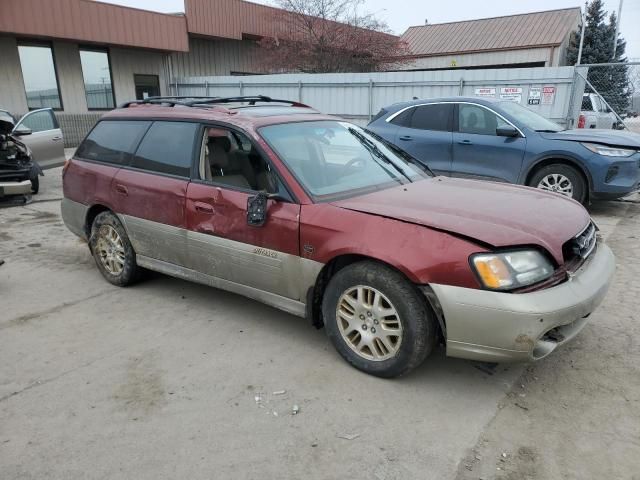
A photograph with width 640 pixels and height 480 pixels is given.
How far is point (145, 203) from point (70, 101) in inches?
573

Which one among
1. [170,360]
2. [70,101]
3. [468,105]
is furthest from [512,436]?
Result: [70,101]

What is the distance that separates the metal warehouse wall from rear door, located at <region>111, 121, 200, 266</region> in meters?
9.33

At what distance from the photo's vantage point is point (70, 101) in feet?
53.6

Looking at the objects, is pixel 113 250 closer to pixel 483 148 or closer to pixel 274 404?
pixel 274 404

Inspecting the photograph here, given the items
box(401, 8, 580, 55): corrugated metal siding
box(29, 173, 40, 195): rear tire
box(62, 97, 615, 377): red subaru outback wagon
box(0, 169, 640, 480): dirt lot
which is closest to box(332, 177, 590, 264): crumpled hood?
box(62, 97, 615, 377): red subaru outback wagon

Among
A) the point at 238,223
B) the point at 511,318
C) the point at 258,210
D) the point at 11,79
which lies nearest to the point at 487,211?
the point at 511,318

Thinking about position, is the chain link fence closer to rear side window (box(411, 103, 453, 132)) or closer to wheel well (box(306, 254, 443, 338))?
rear side window (box(411, 103, 453, 132))

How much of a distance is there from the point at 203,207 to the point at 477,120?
5.21 metres

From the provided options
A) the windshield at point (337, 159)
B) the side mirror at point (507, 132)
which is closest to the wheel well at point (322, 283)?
the windshield at point (337, 159)

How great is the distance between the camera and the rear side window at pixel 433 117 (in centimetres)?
775

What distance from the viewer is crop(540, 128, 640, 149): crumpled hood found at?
675cm

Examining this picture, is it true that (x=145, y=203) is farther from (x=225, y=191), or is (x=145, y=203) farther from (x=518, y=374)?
(x=518, y=374)

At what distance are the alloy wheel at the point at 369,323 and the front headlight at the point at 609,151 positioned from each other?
5.28 meters

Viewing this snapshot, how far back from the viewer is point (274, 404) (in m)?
2.88
